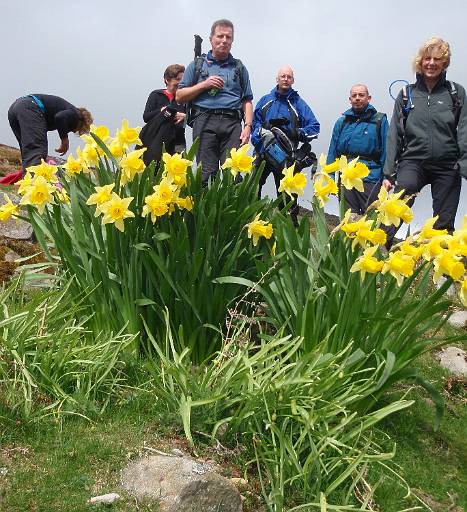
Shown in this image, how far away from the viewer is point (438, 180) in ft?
17.7

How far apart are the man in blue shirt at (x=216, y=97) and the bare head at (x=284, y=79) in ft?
2.71

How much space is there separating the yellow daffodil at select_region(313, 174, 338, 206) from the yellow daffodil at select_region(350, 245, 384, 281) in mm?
605

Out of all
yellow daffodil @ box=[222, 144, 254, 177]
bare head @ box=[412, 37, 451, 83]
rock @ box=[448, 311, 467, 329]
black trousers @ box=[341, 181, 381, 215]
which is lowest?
rock @ box=[448, 311, 467, 329]

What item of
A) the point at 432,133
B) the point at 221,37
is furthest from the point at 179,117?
the point at 432,133

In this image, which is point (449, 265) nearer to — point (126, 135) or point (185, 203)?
point (185, 203)

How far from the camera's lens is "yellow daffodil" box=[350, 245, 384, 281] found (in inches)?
111

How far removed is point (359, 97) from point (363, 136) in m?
0.41

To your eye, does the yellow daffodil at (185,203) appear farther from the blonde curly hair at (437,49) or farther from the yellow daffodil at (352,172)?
the blonde curly hair at (437,49)

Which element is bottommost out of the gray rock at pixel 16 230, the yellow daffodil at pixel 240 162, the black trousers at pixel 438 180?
the gray rock at pixel 16 230

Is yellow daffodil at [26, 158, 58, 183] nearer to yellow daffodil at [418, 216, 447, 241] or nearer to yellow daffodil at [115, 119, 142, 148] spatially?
yellow daffodil at [115, 119, 142, 148]

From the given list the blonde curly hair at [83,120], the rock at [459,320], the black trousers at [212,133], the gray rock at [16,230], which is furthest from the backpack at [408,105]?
the gray rock at [16,230]

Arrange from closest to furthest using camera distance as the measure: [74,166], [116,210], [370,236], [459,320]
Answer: [370,236]
[116,210]
[74,166]
[459,320]

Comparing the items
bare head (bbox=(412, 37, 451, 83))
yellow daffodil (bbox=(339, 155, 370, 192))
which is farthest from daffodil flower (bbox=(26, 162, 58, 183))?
bare head (bbox=(412, 37, 451, 83))

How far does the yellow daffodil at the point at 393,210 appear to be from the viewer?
305 centimetres
